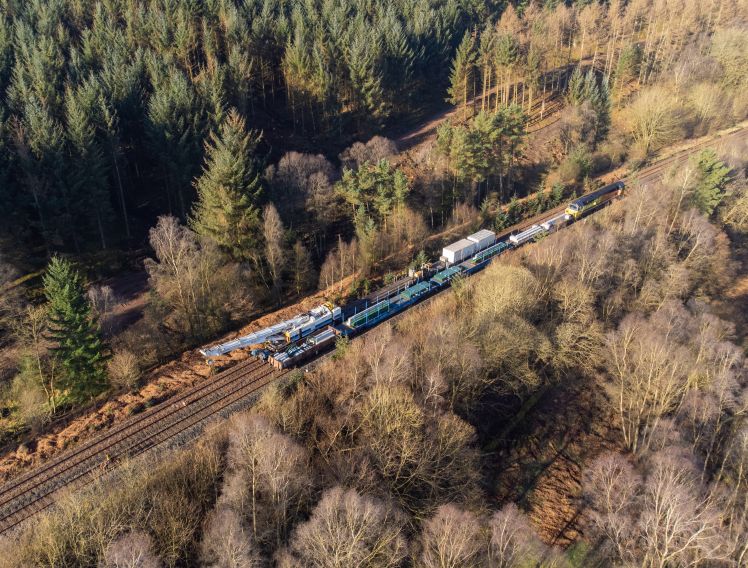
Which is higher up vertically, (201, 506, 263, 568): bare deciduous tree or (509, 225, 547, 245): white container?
(201, 506, 263, 568): bare deciduous tree

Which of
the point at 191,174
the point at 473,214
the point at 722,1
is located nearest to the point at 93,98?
the point at 191,174

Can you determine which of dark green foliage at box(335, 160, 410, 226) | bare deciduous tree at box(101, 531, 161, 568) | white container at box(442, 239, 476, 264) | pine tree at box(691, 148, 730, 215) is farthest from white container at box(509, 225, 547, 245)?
bare deciduous tree at box(101, 531, 161, 568)

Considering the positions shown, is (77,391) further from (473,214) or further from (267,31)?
(267,31)

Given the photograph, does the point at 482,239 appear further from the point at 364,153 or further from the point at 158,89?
the point at 158,89

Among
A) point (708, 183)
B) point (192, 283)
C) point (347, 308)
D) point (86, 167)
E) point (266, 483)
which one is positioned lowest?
point (347, 308)

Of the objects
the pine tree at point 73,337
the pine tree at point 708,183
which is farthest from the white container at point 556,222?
the pine tree at point 73,337

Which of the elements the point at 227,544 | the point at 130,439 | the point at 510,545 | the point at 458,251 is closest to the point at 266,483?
the point at 227,544

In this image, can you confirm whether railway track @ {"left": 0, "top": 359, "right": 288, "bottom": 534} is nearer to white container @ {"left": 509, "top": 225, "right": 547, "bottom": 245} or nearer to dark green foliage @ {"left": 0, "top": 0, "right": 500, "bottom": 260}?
dark green foliage @ {"left": 0, "top": 0, "right": 500, "bottom": 260}
